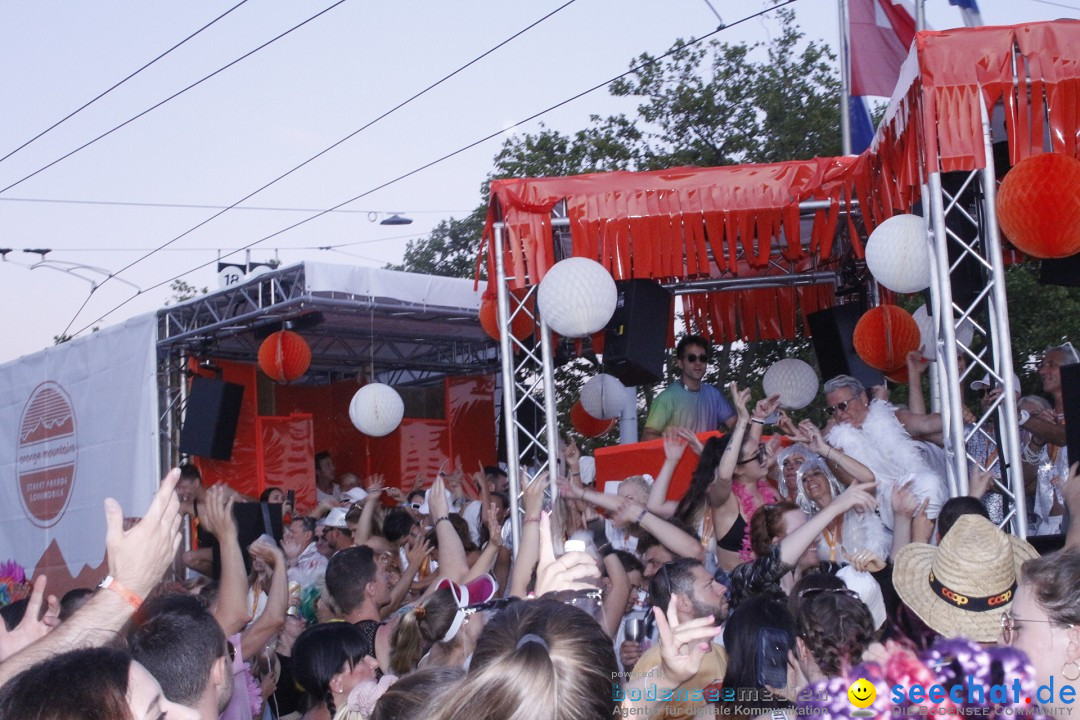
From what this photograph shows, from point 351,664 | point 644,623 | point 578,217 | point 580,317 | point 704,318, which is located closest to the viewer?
point 351,664

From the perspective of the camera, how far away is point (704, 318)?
381 inches

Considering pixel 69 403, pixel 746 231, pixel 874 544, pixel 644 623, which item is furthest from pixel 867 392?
pixel 69 403

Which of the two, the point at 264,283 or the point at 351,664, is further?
the point at 264,283

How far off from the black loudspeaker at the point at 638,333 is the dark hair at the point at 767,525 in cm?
265

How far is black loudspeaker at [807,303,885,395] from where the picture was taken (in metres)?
8.78

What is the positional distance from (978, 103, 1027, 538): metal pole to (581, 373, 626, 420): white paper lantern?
4534 millimetres

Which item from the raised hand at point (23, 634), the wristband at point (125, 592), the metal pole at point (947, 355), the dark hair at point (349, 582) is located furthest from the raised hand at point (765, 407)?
the wristband at point (125, 592)

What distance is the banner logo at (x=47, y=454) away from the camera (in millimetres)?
11156

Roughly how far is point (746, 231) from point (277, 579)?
3854 millimetres


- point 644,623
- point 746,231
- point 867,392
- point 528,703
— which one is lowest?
point 644,623

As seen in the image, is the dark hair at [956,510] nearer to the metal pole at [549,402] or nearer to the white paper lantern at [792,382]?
the metal pole at [549,402]

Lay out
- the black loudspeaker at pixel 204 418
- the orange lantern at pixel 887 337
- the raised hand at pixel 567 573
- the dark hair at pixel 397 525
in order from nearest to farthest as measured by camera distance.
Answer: the raised hand at pixel 567 573 < the orange lantern at pixel 887 337 < the dark hair at pixel 397 525 < the black loudspeaker at pixel 204 418

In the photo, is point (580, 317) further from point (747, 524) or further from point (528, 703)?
point (528, 703)

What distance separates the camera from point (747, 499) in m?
5.93
